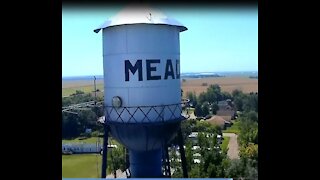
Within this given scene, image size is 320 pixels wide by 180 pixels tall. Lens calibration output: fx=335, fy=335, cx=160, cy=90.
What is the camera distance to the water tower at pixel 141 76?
3852 mm

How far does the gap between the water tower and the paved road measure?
126 inches

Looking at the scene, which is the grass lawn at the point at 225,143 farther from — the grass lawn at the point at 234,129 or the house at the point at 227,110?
the house at the point at 227,110

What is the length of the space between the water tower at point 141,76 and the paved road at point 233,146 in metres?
3.20

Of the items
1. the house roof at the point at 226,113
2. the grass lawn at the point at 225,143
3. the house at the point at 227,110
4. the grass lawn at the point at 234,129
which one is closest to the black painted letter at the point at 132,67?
the house at the point at 227,110

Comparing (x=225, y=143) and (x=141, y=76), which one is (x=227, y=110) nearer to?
(x=225, y=143)

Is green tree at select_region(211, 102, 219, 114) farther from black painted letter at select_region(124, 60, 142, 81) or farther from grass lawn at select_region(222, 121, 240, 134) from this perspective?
black painted letter at select_region(124, 60, 142, 81)

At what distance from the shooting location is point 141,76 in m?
3.81

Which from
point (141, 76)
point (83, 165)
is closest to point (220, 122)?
point (83, 165)

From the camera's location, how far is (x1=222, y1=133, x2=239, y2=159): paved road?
7031 mm

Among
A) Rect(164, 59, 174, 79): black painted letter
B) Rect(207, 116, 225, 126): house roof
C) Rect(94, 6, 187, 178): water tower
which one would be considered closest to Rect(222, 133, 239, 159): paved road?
Rect(207, 116, 225, 126): house roof

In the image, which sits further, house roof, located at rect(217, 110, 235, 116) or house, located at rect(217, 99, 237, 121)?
house roof, located at rect(217, 110, 235, 116)
